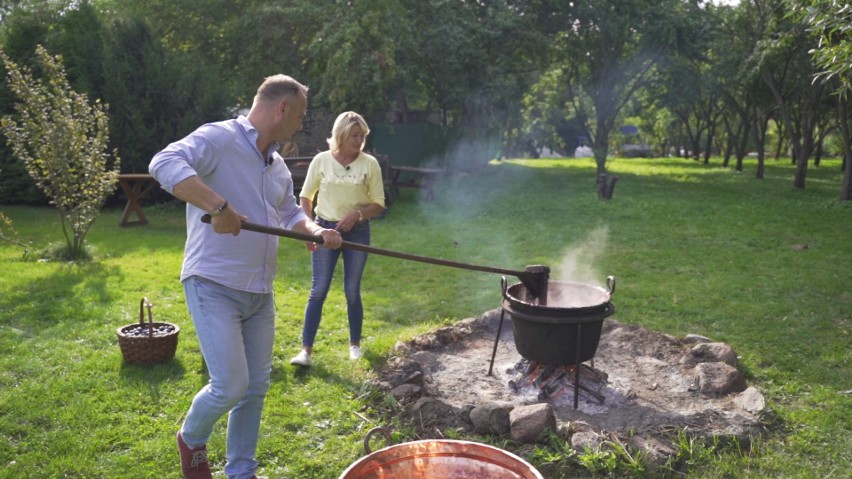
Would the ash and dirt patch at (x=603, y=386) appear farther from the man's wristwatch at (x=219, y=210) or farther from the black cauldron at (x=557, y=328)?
the man's wristwatch at (x=219, y=210)

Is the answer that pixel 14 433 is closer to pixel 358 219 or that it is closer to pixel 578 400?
pixel 358 219

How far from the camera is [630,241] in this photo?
10.0 metres

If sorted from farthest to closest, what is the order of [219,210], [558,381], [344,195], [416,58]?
[416,58] → [344,195] → [558,381] → [219,210]

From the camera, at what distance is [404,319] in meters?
6.14

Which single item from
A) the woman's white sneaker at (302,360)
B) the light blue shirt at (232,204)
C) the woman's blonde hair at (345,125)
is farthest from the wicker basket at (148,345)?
the light blue shirt at (232,204)

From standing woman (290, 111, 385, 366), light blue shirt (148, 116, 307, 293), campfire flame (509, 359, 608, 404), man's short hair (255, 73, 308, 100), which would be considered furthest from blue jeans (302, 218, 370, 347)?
man's short hair (255, 73, 308, 100)

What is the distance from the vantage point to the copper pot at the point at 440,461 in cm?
223

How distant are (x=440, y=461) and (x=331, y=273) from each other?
8.61 ft

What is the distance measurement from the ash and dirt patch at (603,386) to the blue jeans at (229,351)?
4.06 ft

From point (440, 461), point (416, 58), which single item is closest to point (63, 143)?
point (440, 461)

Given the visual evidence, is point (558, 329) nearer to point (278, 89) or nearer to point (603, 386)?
point (603, 386)

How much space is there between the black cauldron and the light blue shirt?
6.13 ft

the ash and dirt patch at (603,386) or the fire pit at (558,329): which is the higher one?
the fire pit at (558,329)

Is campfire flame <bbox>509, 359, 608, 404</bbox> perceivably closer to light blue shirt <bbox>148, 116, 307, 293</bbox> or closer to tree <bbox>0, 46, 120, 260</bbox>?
light blue shirt <bbox>148, 116, 307, 293</bbox>
